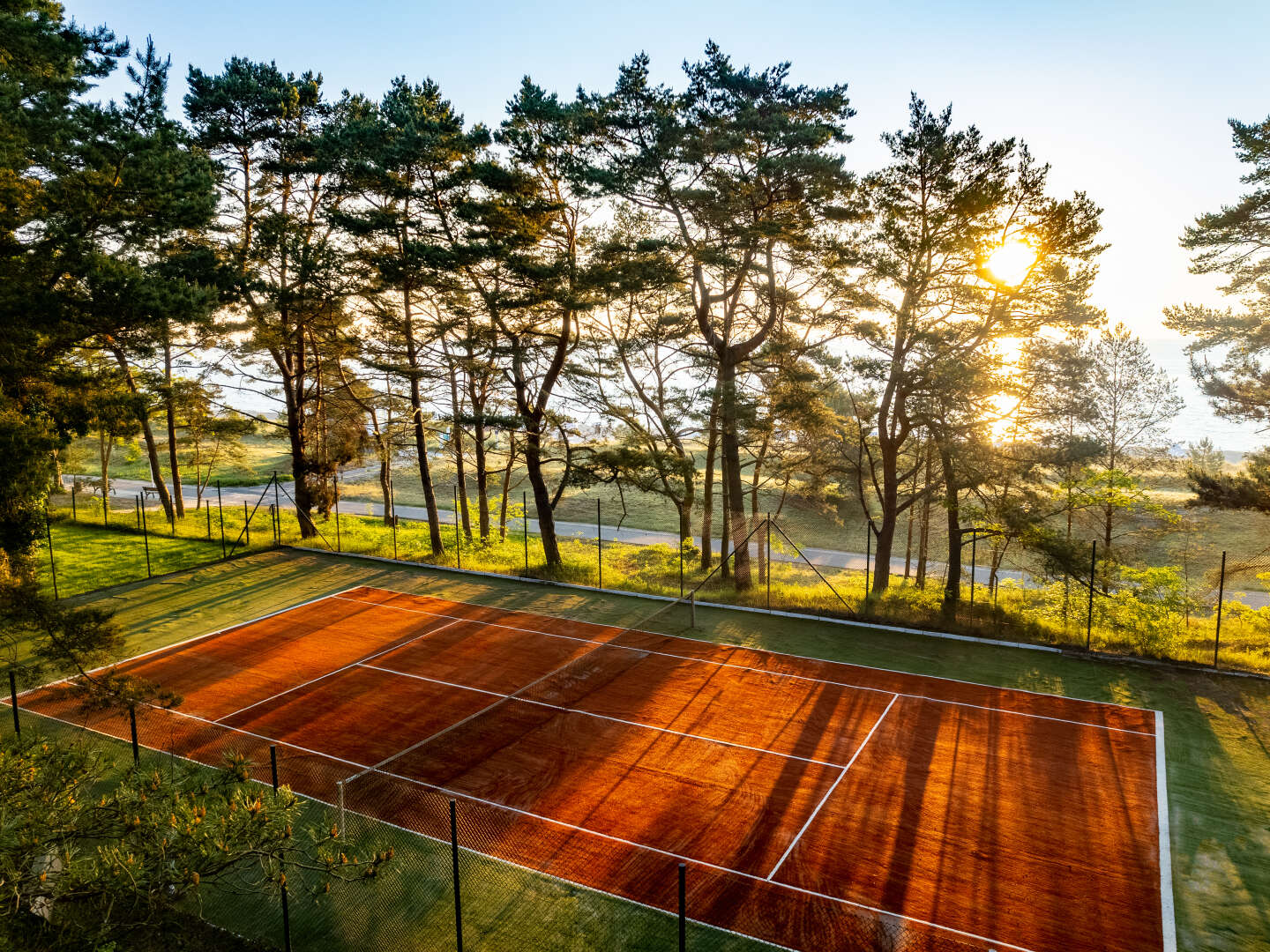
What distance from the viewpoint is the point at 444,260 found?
19.4 meters

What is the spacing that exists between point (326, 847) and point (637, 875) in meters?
4.21

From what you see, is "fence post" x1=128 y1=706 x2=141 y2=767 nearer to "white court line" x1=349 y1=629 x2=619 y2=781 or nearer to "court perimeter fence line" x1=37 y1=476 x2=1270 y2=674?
"white court line" x1=349 y1=629 x2=619 y2=781

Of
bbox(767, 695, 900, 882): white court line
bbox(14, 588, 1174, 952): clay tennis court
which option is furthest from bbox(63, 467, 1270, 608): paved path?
bbox(767, 695, 900, 882): white court line

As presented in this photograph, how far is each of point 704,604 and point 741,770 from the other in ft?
26.8

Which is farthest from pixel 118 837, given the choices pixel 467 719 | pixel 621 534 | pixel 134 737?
pixel 621 534

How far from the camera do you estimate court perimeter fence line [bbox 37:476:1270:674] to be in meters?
16.1

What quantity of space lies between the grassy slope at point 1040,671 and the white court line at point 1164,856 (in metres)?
0.09

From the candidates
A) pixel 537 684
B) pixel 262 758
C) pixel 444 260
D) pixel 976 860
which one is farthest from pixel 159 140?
pixel 976 860

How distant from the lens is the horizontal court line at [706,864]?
773 cm

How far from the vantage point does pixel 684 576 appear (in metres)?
23.8

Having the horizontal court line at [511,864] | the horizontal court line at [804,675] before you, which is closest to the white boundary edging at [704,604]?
the horizontal court line at [804,675]

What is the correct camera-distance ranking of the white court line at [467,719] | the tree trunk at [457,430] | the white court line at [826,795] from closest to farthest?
the white court line at [826,795], the white court line at [467,719], the tree trunk at [457,430]

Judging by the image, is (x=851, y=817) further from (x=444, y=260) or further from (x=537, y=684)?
(x=444, y=260)

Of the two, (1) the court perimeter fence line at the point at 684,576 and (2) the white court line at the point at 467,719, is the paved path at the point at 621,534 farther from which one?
(2) the white court line at the point at 467,719
